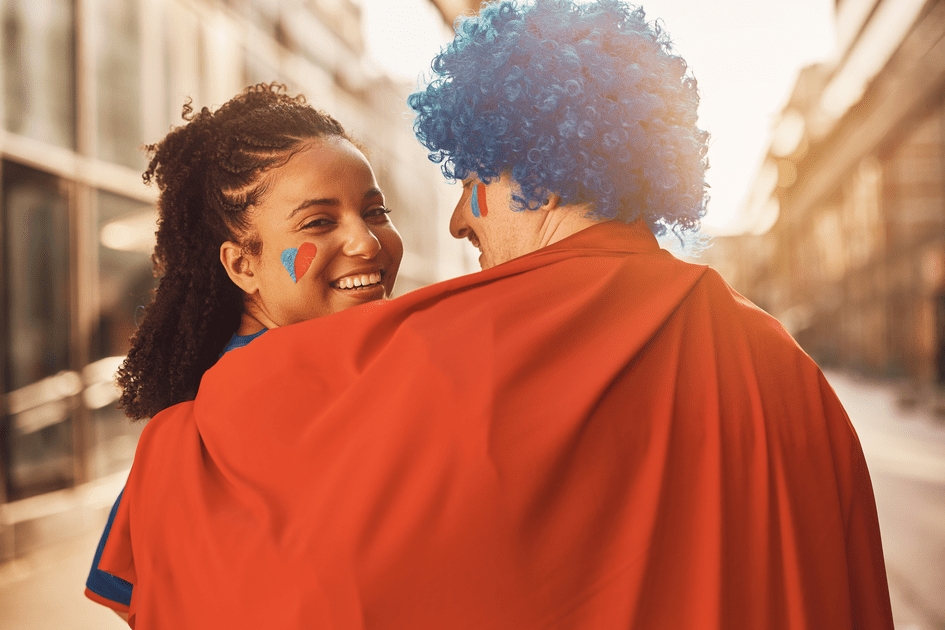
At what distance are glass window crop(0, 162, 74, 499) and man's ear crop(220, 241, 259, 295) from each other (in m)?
5.15

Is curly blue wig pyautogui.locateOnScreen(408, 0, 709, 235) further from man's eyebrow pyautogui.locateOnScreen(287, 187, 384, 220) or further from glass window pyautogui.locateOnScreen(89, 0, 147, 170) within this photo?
glass window pyautogui.locateOnScreen(89, 0, 147, 170)

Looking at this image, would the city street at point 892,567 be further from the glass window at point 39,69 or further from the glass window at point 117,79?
the glass window at point 117,79

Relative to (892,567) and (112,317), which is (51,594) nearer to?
(112,317)

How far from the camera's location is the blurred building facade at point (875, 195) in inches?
640

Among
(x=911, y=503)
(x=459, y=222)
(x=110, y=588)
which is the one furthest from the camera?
(x=911, y=503)

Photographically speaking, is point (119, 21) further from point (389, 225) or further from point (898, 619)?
point (898, 619)

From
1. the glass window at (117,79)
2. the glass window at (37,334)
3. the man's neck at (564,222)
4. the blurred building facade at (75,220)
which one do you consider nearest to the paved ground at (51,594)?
the blurred building facade at (75,220)

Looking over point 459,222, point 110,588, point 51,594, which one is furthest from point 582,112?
point 51,594

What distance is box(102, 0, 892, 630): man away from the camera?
107 centimetres

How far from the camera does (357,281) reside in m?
1.86

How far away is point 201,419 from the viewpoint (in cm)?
127

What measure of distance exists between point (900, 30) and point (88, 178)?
19.5 metres

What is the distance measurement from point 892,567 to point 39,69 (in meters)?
8.29

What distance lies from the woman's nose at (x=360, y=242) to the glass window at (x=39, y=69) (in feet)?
18.7
